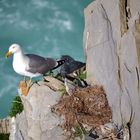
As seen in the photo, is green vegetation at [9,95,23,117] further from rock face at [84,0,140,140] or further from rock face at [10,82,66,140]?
rock face at [84,0,140,140]

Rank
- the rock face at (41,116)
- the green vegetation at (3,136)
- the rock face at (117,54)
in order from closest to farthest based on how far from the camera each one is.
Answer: the rock face at (117,54), the rock face at (41,116), the green vegetation at (3,136)

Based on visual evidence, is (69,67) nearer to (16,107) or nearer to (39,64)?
(39,64)

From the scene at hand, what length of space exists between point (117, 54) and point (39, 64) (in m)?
1.80

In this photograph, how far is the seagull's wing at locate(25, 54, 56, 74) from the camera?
10469 mm

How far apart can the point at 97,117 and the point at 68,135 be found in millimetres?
605

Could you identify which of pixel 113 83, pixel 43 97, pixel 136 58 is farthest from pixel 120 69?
pixel 43 97

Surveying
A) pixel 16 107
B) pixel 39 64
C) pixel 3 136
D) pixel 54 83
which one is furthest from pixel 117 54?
pixel 3 136

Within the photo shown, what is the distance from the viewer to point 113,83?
9.55 metres

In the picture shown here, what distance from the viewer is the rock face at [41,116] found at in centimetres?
988

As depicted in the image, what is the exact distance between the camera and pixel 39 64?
34.5ft

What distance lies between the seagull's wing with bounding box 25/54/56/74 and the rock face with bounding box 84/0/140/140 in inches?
29.9

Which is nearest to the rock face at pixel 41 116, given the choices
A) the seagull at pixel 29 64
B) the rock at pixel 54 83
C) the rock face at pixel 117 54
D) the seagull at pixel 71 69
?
the rock at pixel 54 83

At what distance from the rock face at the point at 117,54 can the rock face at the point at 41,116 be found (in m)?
0.94

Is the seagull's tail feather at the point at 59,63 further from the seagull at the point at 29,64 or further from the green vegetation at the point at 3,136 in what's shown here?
the green vegetation at the point at 3,136
